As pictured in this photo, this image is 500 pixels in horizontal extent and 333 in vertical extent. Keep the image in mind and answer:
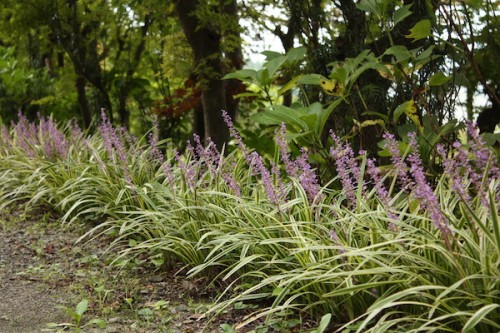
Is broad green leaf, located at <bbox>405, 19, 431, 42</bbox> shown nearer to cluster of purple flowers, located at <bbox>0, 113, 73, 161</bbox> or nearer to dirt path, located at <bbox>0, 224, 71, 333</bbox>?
dirt path, located at <bbox>0, 224, 71, 333</bbox>

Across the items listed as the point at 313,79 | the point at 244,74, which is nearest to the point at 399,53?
the point at 313,79

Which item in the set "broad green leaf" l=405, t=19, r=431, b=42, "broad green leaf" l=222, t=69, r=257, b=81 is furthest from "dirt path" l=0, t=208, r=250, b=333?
Result: "broad green leaf" l=405, t=19, r=431, b=42

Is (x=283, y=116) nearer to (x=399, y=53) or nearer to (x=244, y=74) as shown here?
(x=244, y=74)

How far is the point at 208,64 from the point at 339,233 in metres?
3.83

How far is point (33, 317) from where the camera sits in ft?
10.4

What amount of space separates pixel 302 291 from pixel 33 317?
131 centimetres

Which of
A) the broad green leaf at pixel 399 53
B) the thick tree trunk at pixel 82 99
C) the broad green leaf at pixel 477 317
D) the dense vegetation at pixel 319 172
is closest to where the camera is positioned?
the broad green leaf at pixel 477 317

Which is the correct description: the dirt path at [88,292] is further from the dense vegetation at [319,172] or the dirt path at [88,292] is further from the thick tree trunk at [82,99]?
the thick tree trunk at [82,99]

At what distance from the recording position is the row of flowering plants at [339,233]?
7.72 feet

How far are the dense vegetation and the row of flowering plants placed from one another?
0.04 feet

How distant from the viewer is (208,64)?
21.4 feet

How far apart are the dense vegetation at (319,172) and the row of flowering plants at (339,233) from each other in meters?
0.01

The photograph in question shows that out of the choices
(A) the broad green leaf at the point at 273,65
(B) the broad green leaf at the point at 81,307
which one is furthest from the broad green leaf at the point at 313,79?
(B) the broad green leaf at the point at 81,307

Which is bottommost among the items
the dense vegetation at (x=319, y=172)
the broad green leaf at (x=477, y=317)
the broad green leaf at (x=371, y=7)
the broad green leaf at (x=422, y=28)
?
the broad green leaf at (x=477, y=317)
